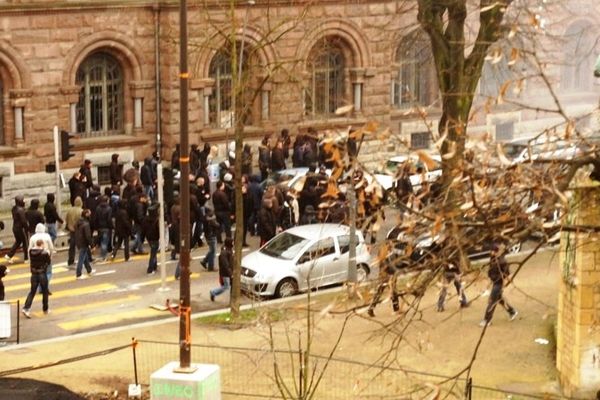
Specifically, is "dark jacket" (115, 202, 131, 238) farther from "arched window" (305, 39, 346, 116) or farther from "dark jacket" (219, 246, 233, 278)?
"arched window" (305, 39, 346, 116)

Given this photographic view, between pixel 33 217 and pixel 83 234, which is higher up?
pixel 33 217

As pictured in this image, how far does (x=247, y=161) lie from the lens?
3566cm

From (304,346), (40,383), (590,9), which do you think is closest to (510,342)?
(304,346)

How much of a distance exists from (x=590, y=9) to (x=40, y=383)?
3149cm

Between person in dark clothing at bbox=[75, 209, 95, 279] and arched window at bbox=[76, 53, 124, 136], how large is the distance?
915 centimetres

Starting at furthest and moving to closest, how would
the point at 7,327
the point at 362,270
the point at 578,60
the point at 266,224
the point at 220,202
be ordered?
the point at 578,60 → the point at 220,202 → the point at 266,224 → the point at 362,270 → the point at 7,327

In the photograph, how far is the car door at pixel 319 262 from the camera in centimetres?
2606

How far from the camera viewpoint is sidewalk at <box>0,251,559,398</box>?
20406 millimetres

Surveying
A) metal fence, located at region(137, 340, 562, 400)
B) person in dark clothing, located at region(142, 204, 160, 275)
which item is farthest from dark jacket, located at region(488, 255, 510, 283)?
person in dark clothing, located at region(142, 204, 160, 275)

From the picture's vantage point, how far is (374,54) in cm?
4147

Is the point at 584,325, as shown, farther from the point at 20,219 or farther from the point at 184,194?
the point at 20,219

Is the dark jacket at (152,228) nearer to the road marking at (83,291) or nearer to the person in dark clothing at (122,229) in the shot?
the person in dark clothing at (122,229)

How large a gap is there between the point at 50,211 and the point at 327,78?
542 inches

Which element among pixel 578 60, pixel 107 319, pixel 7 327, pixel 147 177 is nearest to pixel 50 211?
pixel 147 177
